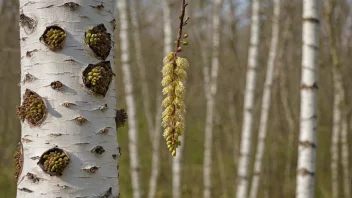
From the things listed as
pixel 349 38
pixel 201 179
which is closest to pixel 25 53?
pixel 349 38

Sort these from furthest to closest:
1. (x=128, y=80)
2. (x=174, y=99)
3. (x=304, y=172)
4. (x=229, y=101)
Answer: (x=229, y=101) → (x=128, y=80) → (x=304, y=172) → (x=174, y=99)

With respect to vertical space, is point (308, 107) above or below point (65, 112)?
above

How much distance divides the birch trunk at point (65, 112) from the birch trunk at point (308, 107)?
158 cm

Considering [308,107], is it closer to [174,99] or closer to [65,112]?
[65,112]

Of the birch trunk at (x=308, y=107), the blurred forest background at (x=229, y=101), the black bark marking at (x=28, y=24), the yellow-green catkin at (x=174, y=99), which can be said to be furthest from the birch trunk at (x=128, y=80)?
the yellow-green catkin at (x=174, y=99)

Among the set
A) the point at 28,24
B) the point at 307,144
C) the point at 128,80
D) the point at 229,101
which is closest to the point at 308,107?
the point at 307,144

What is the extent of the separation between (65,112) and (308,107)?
174 centimetres

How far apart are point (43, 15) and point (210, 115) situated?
20.7 ft

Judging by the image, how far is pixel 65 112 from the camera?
116cm

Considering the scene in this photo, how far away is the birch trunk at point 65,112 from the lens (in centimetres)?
116

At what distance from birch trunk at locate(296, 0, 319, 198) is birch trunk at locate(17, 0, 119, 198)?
158 centimetres

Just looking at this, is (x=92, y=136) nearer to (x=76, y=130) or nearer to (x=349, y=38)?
(x=76, y=130)

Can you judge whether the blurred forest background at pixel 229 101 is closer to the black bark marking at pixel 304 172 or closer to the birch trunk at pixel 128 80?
the birch trunk at pixel 128 80

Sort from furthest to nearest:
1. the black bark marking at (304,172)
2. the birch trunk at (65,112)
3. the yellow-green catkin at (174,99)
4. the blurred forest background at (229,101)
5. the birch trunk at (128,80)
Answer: the blurred forest background at (229,101) < the birch trunk at (128,80) < the black bark marking at (304,172) < the birch trunk at (65,112) < the yellow-green catkin at (174,99)
